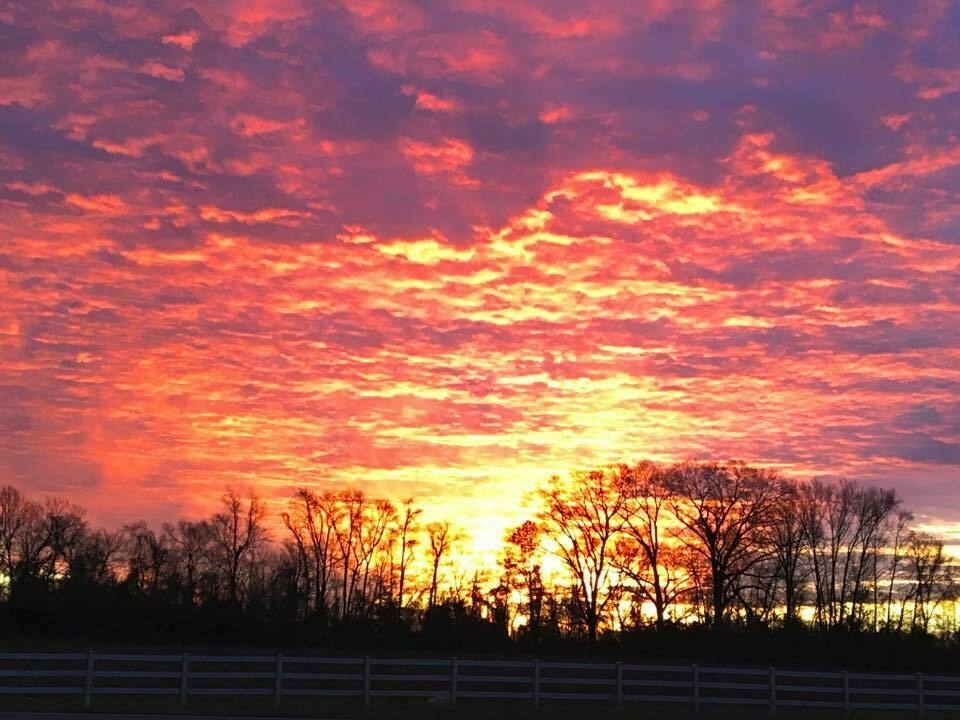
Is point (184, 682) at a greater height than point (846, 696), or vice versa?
point (184, 682)

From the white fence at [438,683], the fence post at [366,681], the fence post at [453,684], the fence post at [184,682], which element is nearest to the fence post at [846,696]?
the white fence at [438,683]

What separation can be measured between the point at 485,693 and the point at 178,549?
67.5 m

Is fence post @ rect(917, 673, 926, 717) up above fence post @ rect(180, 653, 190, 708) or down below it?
below

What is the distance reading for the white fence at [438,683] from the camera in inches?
1212

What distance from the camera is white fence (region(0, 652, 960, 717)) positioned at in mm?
30781

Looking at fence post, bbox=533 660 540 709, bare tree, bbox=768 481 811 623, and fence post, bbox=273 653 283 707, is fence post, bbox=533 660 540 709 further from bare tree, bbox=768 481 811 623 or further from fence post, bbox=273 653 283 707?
bare tree, bbox=768 481 811 623

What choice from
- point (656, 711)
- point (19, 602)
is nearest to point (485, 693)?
point (656, 711)

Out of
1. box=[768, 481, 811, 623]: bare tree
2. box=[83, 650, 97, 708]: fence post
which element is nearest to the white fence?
box=[83, 650, 97, 708]: fence post

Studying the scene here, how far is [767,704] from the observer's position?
37125mm

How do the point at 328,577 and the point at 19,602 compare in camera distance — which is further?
the point at 328,577

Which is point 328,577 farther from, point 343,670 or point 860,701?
point 860,701

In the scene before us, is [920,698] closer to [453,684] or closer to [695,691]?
[695,691]

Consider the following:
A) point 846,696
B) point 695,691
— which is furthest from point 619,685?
point 846,696

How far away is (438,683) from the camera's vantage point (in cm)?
4631
